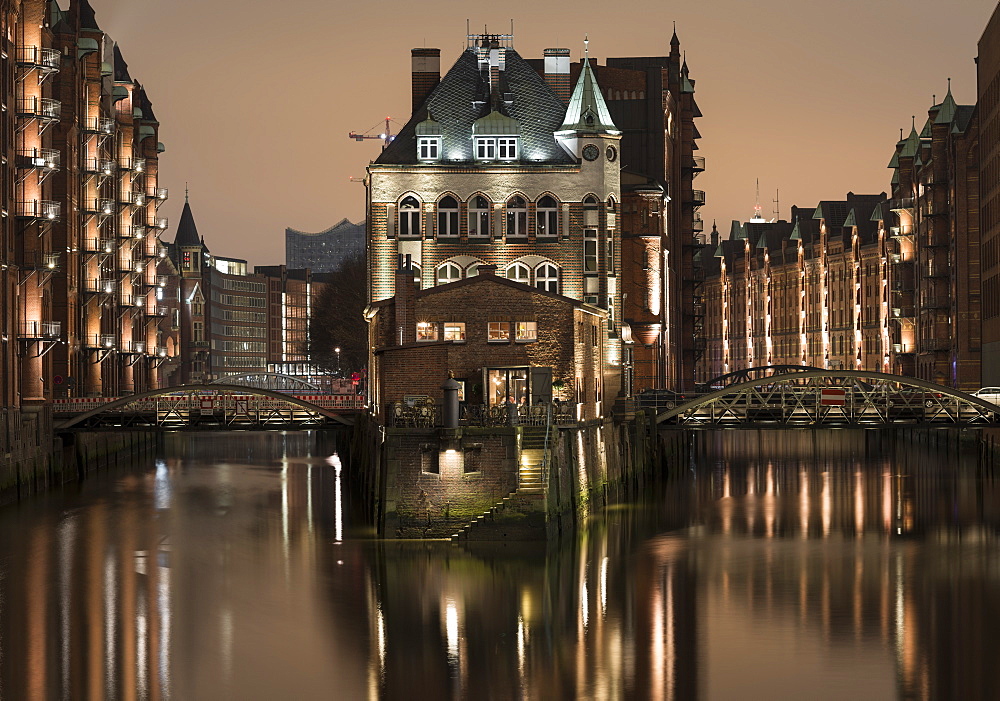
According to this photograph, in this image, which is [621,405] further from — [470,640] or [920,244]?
[920,244]

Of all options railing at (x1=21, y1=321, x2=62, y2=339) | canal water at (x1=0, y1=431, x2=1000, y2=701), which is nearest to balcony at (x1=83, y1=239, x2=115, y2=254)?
railing at (x1=21, y1=321, x2=62, y2=339)

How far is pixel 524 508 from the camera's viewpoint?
2042 inches

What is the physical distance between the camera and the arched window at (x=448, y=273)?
77562 mm

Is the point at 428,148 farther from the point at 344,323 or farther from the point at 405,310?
the point at 344,323

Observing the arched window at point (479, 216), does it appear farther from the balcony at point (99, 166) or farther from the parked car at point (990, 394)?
the balcony at point (99, 166)

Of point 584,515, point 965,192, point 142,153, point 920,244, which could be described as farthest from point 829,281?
point 584,515

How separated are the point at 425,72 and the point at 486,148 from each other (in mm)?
7600

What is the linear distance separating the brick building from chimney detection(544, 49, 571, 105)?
1044 inches

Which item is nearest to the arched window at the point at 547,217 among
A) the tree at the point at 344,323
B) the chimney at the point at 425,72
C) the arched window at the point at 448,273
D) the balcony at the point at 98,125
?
the arched window at the point at 448,273

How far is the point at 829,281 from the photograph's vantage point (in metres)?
168

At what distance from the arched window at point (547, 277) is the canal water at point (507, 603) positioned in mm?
12629

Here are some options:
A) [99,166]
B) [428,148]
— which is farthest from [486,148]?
[99,166]

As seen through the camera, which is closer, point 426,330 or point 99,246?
point 426,330

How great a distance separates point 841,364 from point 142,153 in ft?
241
